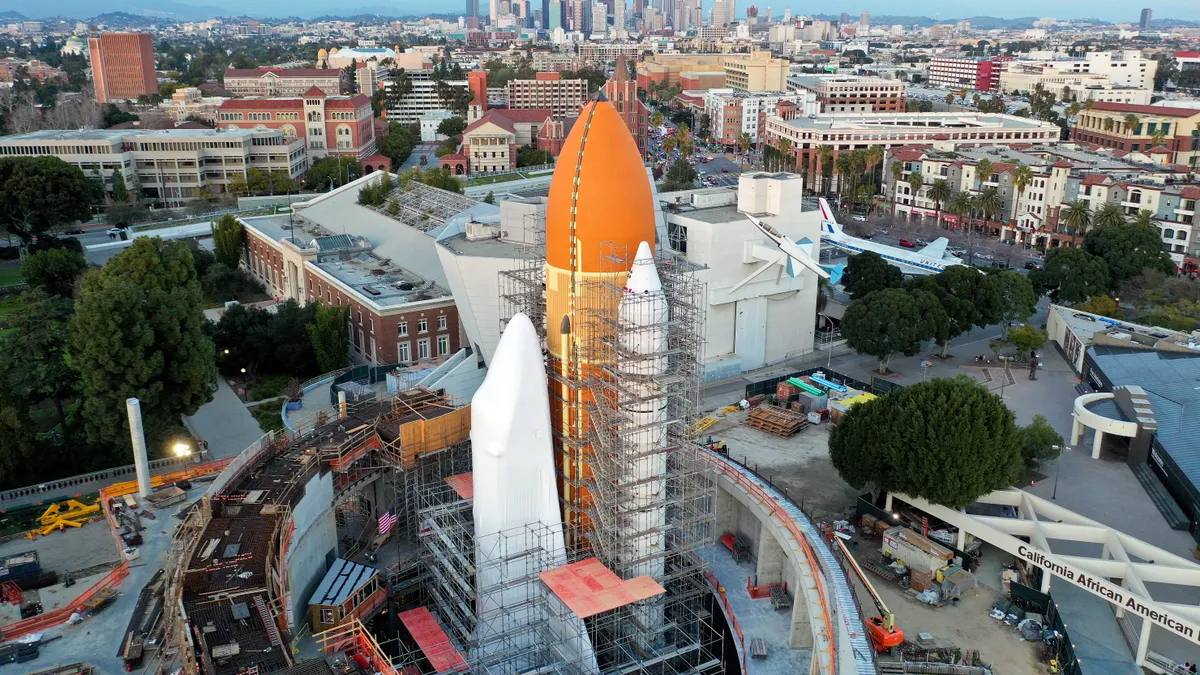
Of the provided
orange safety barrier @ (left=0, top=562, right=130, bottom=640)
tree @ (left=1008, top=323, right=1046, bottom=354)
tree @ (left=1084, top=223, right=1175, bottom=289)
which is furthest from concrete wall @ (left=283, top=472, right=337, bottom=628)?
tree @ (left=1084, top=223, right=1175, bottom=289)

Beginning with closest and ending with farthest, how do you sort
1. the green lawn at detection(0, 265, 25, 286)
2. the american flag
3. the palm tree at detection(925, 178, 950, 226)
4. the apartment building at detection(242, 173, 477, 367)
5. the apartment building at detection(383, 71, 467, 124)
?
the american flag
the apartment building at detection(242, 173, 477, 367)
the green lawn at detection(0, 265, 25, 286)
the palm tree at detection(925, 178, 950, 226)
the apartment building at detection(383, 71, 467, 124)

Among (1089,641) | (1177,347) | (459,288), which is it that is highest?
(459,288)

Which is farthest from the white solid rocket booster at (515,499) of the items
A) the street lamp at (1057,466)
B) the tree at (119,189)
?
the tree at (119,189)

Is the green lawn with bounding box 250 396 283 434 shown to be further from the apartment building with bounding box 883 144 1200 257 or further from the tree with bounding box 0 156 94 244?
the apartment building with bounding box 883 144 1200 257

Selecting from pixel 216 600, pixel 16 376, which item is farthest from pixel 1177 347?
pixel 16 376

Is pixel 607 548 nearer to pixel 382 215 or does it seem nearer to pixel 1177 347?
pixel 1177 347

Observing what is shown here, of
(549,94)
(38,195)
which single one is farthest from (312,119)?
(549,94)

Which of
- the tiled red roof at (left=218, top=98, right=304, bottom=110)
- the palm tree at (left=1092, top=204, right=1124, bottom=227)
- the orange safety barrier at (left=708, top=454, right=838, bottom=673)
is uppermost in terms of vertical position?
the tiled red roof at (left=218, top=98, right=304, bottom=110)
